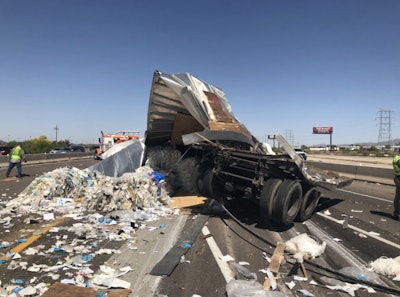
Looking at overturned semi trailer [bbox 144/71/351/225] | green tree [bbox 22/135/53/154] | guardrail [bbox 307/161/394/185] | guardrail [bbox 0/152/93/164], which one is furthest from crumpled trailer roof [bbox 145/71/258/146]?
green tree [bbox 22/135/53/154]

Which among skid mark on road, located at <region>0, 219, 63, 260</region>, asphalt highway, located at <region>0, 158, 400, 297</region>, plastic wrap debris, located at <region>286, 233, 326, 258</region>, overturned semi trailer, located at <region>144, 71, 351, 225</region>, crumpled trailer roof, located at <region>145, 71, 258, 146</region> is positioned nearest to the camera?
asphalt highway, located at <region>0, 158, 400, 297</region>

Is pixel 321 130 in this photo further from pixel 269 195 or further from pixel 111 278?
pixel 111 278

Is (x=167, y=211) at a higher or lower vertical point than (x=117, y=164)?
lower

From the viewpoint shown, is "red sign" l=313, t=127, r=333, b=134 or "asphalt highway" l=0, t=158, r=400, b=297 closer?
"asphalt highway" l=0, t=158, r=400, b=297

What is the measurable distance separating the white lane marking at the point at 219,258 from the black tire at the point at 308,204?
2.47 meters

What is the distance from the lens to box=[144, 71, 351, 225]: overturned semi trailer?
6.84m

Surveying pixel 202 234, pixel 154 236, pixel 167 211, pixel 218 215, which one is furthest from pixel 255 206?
pixel 154 236

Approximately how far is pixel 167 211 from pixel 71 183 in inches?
142

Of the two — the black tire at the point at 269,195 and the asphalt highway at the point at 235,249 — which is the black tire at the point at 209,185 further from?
the black tire at the point at 269,195

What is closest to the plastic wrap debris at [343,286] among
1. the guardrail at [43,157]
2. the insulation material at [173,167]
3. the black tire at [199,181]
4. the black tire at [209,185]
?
the black tire at [209,185]

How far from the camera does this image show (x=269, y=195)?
21.7 feet

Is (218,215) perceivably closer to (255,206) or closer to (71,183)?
(255,206)

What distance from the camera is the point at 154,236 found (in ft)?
20.5

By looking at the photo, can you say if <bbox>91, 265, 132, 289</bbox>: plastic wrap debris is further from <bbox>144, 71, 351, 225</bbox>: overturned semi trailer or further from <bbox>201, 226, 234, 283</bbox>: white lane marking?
<bbox>144, 71, 351, 225</bbox>: overturned semi trailer
